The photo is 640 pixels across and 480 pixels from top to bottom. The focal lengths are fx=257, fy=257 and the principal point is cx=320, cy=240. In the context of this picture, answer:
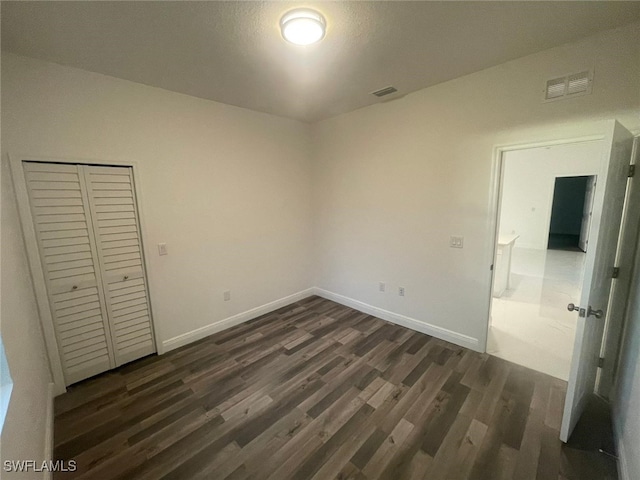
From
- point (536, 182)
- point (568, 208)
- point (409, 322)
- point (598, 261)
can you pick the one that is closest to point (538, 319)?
point (409, 322)

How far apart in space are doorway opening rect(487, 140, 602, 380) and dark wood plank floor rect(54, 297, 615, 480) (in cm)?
59

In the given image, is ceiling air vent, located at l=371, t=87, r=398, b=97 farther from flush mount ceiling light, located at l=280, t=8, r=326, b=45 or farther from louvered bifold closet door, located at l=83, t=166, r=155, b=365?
louvered bifold closet door, located at l=83, t=166, r=155, b=365

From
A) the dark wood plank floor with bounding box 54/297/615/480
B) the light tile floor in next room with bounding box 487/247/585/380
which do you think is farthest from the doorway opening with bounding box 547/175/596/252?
the dark wood plank floor with bounding box 54/297/615/480

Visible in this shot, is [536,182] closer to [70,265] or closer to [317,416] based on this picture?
[317,416]

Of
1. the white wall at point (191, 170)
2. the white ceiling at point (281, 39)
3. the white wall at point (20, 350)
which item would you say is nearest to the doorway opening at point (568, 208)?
the white ceiling at point (281, 39)

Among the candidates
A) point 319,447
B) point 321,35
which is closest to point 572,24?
point 321,35

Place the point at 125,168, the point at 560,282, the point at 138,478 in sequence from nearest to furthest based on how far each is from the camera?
the point at 138,478, the point at 125,168, the point at 560,282

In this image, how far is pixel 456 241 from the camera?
2.79 m

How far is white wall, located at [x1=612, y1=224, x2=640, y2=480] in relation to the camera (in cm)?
141

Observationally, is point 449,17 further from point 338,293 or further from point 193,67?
point 338,293

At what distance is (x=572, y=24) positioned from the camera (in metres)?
1.77

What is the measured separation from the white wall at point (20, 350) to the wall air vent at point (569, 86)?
382cm

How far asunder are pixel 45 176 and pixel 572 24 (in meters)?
4.10

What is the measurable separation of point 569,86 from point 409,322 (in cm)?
270
